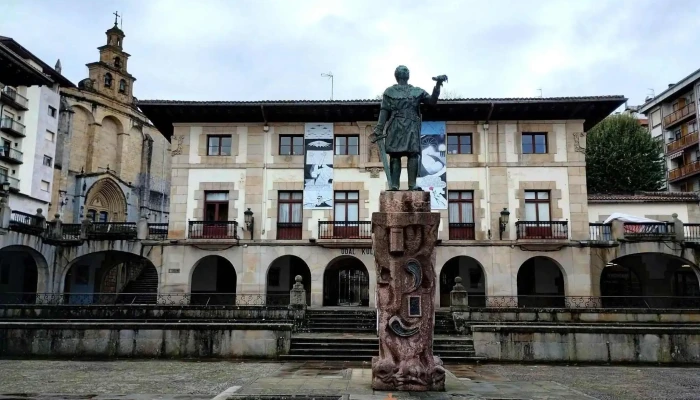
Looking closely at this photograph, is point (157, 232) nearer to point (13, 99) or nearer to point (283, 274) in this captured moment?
point (283, 274)

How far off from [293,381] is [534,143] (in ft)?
69.9

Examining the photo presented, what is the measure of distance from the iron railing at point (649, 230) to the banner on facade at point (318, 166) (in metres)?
14.7

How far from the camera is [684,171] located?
141 feet

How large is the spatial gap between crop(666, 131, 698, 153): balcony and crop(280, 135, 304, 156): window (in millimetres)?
32824

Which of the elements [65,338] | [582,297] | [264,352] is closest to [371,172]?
[582,297]

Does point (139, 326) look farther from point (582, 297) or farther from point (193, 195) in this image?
point (582, 297)

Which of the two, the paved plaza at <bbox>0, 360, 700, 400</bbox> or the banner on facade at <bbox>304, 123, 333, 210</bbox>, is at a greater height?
the banner on facade at <bbox>304, 123, 333, 210</bbox>

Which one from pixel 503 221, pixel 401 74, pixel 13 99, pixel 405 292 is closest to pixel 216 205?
pixel 503 221

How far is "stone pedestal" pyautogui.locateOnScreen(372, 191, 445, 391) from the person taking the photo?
28.2ft

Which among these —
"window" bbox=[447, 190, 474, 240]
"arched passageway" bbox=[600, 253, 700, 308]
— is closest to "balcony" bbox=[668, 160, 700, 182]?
"arched passageway" bbox=[600, 253, 700, 308]

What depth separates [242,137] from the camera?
27.8 meters

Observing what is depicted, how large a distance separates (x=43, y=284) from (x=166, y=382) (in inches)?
784

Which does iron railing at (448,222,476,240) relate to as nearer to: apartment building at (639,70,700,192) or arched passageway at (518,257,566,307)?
arched passageway at (518,257,566,307)

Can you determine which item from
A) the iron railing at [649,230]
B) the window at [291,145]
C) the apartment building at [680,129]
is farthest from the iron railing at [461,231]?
the apartment building at [680,129]
